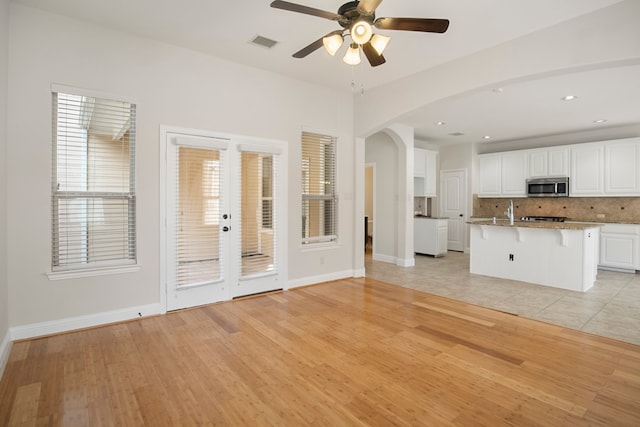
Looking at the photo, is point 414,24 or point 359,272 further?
point 359,272

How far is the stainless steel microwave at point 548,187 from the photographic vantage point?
7.15 m

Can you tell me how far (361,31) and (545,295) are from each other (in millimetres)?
4361

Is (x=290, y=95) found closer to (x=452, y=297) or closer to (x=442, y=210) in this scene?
(x=452, y=297)

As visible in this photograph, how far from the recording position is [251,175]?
4.46 m

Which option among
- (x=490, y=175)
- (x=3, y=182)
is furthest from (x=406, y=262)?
(x=3, y=182)

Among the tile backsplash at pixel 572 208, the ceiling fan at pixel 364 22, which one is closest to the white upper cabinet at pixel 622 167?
the tile backsplash at pixel 572 208

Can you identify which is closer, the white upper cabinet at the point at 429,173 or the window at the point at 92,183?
the window at the point at 92,183

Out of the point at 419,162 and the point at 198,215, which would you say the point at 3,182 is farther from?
the point at 419,162

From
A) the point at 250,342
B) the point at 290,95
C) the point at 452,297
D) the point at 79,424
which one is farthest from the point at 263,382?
the point at 290,95

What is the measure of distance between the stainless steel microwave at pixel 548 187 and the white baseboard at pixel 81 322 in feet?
26.4

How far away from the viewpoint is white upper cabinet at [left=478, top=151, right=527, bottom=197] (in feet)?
25.9

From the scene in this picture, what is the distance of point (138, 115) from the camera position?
3.59 metres

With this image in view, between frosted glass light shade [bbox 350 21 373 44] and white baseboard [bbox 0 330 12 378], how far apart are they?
3.74 metres

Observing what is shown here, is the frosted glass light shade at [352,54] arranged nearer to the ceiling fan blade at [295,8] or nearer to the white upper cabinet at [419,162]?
the ceiling fan blade at [295,8]
